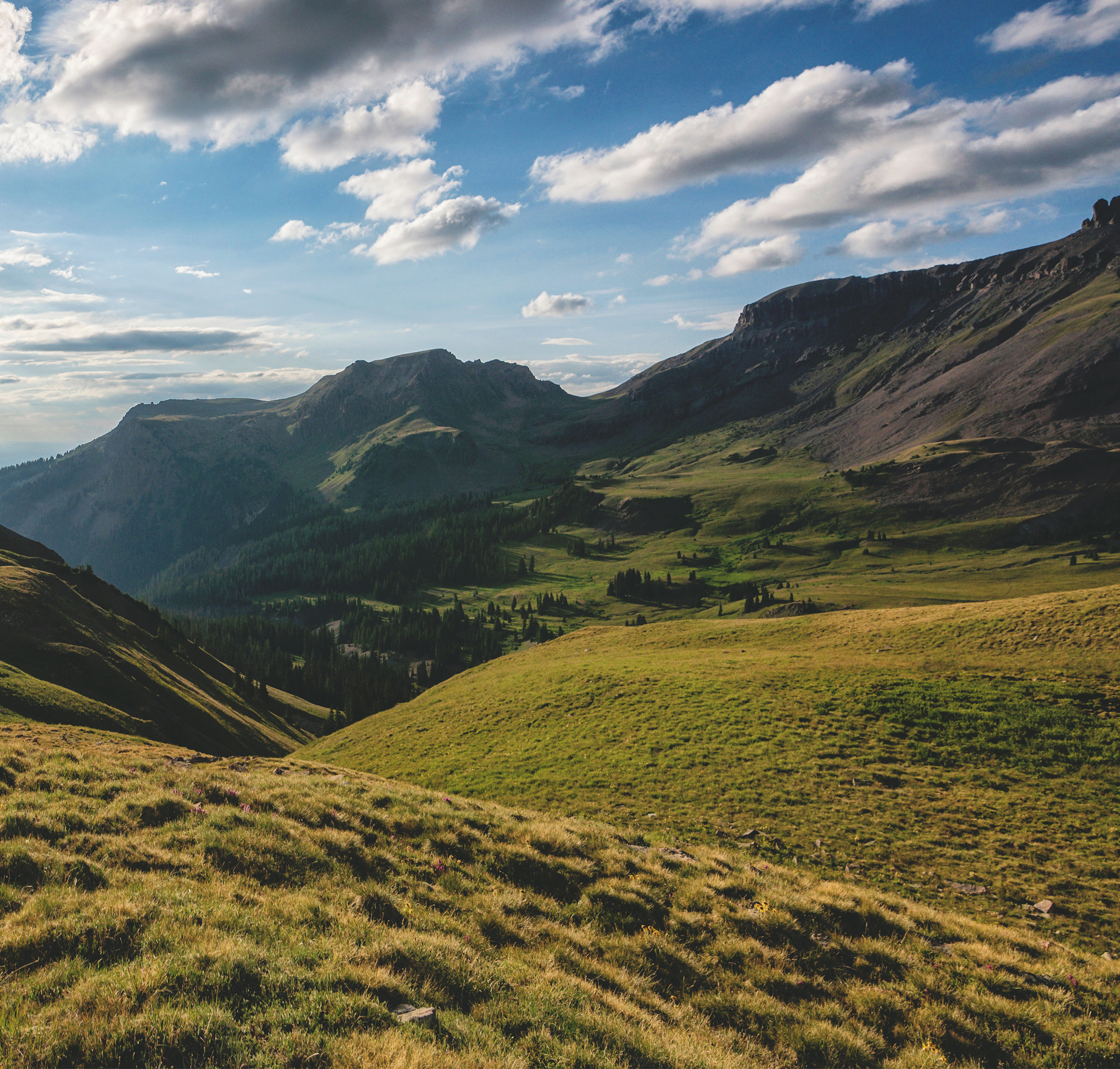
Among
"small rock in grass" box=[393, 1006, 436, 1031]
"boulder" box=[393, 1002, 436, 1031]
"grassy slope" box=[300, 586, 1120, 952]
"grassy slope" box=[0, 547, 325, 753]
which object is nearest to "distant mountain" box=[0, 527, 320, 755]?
"grassy slope" box=[0, 547, 325, 753]

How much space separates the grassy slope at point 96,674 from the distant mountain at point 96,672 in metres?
0.11

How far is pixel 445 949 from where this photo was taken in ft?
38.9

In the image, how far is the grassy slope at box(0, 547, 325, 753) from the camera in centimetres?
4097

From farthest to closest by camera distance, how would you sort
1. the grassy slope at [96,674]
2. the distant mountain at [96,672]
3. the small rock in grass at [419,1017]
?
the distant mountain at [96,672] < the grassy slope at [96,674] < the small rock in grass at [419,1017]

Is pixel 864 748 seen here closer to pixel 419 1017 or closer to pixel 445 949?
pixel 445 949

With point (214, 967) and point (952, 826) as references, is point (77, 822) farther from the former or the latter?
point (952, 826)

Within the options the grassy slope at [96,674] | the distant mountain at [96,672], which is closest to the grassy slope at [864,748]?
the grassy slope at [96,674]

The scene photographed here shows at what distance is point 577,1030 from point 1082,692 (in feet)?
132

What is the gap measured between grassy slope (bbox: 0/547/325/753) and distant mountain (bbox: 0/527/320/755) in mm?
107

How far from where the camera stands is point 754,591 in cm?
18812

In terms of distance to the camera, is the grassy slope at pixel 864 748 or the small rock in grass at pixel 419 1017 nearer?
the small rock in grass at pixel 419 1017

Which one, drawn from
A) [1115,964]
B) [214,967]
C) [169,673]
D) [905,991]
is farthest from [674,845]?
[169,673]

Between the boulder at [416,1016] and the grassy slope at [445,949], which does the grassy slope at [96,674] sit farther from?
the boulder at [416,1016]

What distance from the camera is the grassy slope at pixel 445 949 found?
8586 millimetres
